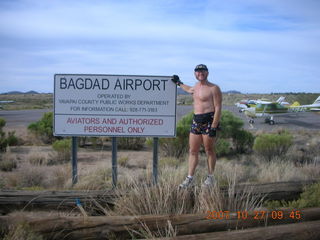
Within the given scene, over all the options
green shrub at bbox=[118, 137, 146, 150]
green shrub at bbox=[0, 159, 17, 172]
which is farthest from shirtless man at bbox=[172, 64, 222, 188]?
green shrub at bbox=[118, 137, 146, 150]

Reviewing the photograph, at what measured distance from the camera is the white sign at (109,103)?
6066 mm

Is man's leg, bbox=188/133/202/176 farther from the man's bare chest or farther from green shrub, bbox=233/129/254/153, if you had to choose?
green shrub, bbox=233/129/254/153

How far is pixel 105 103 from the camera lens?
608 centimetres

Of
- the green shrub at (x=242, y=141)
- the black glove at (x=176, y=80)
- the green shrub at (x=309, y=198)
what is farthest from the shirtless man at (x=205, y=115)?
the green shrub at (x=242, y=141)

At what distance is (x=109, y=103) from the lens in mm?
6082

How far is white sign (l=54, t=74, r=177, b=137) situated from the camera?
6066 mm

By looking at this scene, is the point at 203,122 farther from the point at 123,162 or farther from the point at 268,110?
the point at 268,110

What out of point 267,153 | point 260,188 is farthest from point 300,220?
point 267,153
